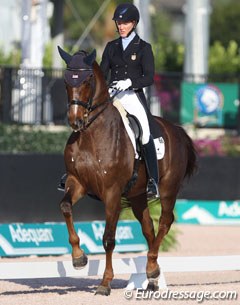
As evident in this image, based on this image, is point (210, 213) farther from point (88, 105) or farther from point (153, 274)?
point (88, 105)

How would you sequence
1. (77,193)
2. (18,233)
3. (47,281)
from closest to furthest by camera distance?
(77,193)
(47,281)
(18,233)

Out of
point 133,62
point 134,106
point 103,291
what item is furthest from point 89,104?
point 103,291

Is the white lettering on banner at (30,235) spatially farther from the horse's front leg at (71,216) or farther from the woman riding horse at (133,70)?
the horse's front leg at (71,216)

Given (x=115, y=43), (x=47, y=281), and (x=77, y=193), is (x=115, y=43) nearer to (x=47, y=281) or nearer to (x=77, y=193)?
(x=77, y=193)

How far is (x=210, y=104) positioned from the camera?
24.9 meters

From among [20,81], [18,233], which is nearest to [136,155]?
[18,233]

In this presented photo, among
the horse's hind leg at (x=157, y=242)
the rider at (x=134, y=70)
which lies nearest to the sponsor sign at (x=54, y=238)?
the horse's hind leg at (x=157, y=242)

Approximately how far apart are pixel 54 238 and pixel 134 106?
4455 mm

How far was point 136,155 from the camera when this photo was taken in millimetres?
10516

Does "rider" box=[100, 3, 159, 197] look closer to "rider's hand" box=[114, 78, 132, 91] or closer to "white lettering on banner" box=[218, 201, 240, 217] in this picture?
"rider's hand" box=[114, 78, 132, 91]

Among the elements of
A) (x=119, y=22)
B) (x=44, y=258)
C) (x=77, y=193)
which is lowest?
(x=44, y=258)

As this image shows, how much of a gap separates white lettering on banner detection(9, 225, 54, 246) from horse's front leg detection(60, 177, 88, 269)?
422 cm

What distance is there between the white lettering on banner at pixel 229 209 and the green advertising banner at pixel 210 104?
177 inches

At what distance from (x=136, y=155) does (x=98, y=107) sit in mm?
745
